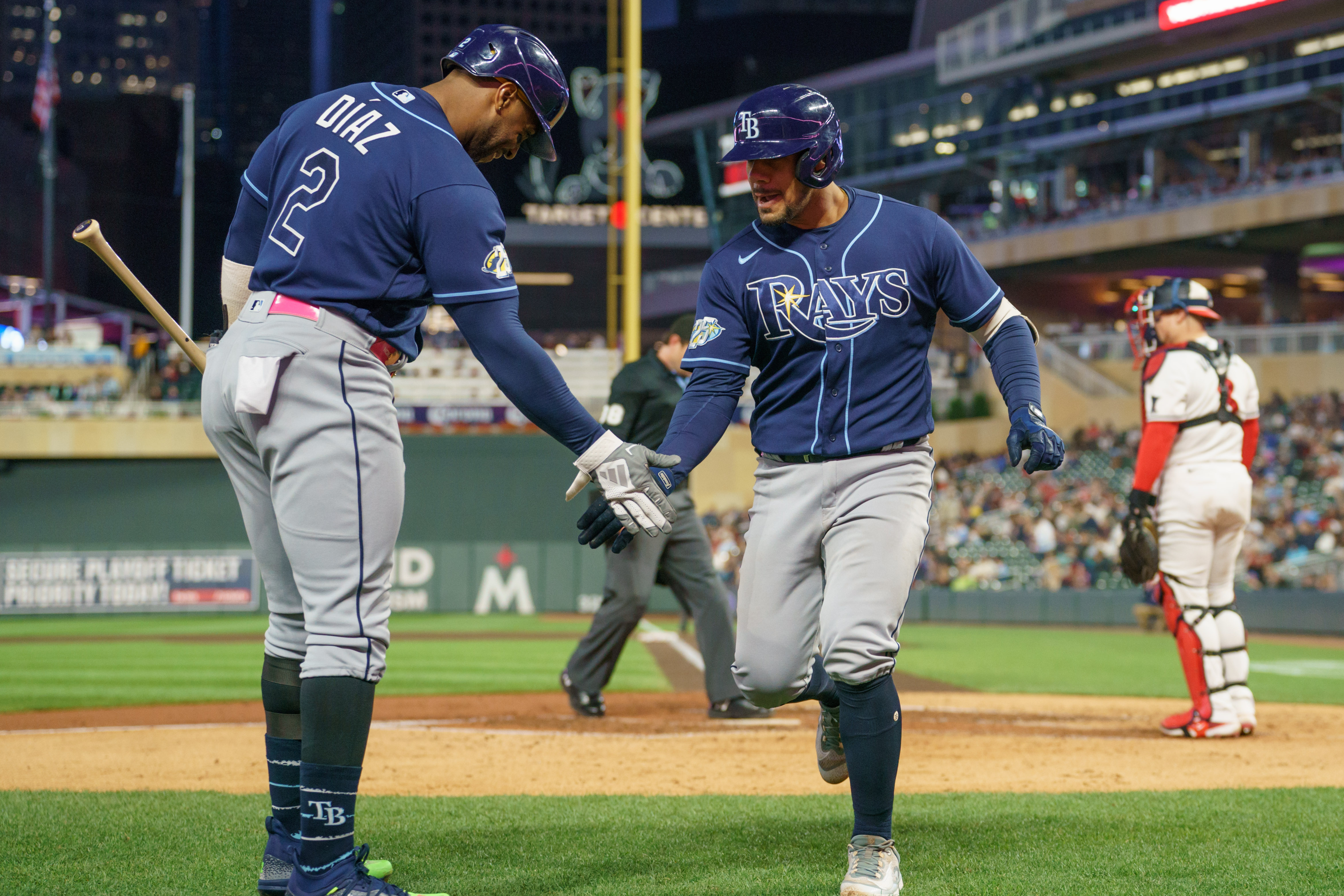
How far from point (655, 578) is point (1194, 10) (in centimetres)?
2764

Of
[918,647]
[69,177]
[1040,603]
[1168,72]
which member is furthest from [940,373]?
[69,177]

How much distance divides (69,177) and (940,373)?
3521 centimetres

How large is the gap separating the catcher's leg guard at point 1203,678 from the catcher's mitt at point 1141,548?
22 cm

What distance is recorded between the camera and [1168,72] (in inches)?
1401

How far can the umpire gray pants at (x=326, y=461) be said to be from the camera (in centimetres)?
284

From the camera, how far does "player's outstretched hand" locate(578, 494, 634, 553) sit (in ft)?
10.1

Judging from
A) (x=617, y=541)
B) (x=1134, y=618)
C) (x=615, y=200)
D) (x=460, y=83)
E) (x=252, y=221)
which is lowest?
Answer: (x=1134, y=618)

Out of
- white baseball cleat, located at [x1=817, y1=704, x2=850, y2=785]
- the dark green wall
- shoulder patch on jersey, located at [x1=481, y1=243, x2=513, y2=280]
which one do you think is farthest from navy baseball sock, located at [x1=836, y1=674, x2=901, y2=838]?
the dark green wall

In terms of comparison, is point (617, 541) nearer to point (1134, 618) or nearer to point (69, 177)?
point (1134, 618)

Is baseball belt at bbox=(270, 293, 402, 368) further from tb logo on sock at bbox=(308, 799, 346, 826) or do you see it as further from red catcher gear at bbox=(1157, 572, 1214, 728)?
red catcher gear at bbox=(1157, 572, 1214, 728)

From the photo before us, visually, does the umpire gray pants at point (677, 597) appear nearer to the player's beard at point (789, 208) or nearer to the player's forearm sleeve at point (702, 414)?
the player's forearm sleeve at point (702, 414)

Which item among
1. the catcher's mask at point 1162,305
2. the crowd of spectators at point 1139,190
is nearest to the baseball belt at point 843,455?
the catcher's mask at point 1162,305

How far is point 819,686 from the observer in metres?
3.79

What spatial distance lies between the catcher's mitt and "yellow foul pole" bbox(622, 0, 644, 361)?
8120 millimetres
